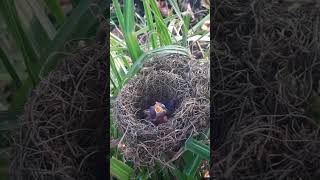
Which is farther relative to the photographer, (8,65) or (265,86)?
(8,65)

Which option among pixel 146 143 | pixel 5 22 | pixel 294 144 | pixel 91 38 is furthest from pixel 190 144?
pixel 5 22

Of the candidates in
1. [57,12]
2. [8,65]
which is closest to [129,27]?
[57,12]

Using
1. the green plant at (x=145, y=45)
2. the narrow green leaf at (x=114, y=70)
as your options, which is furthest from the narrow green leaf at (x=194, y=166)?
the narrow green leaf at (x=114, y=70)

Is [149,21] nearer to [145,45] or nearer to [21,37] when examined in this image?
[145,45]

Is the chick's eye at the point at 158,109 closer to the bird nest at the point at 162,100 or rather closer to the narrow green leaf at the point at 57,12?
the bird nest at the point at 162,100

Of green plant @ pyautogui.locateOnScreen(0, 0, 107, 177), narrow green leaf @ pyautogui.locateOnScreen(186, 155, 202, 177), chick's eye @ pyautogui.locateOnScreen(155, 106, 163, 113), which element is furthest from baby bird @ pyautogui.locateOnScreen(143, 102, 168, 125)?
green plant @ pyautogui.locateOnScreen(0, 0, 107, 177)

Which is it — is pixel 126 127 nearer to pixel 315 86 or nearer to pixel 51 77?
pixel 51 77
